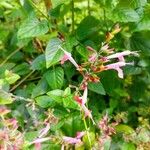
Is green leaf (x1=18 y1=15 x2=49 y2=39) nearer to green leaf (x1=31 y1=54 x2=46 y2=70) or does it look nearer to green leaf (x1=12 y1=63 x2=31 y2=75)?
green leaf (x1=31 y1=54 x2=46 y2=70)

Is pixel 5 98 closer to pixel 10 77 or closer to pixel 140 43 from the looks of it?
pixel 10 77

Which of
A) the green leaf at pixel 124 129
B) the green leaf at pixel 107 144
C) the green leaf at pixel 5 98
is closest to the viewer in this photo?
the green leaf at pixel 5 98

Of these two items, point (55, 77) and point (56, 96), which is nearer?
point (56, 96)

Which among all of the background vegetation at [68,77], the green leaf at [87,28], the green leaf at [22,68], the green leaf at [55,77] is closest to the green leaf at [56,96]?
the background vegetation at [68,77]

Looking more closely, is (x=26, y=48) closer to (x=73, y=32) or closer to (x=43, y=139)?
(x=73, y=32)


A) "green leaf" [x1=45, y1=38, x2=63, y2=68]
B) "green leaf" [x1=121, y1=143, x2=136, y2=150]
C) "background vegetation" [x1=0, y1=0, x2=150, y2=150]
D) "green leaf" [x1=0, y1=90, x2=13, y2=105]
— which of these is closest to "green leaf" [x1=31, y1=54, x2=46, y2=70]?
"background vegetation" [x1=0, y1=0, x2=150, y2=150]

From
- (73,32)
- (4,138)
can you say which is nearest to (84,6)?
(73,32)

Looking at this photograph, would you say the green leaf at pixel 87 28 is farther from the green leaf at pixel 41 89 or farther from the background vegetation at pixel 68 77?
the green leaf at pixel 41 89

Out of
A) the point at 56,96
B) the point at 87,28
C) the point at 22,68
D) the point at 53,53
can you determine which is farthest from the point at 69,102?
the point at 22,68
